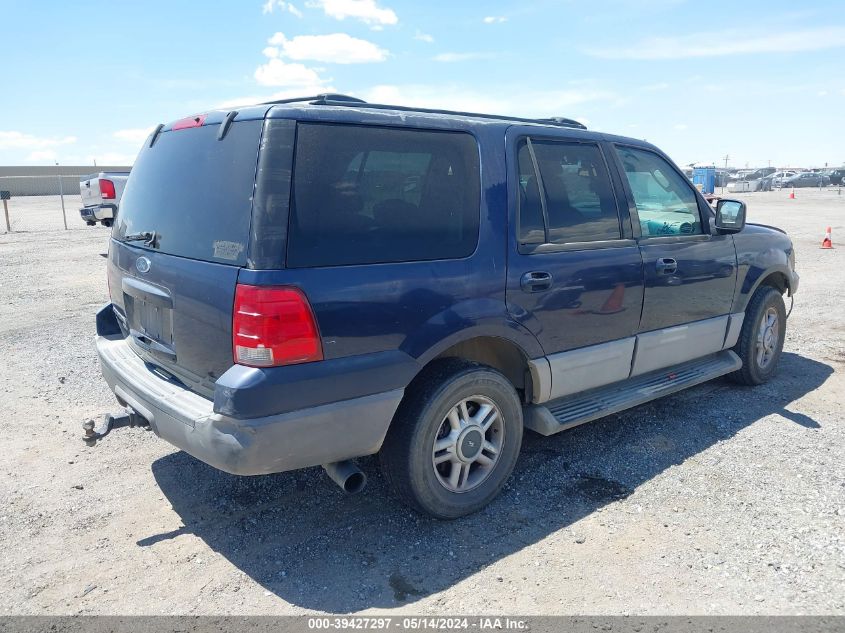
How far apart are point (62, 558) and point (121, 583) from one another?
0.42m

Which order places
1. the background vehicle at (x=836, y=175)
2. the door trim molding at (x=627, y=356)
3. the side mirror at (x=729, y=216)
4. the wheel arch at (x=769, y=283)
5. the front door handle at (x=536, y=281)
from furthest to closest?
the background vehicle at (x=836, y=175) < the wheel arch at (x=769, y=283) < the side mirror at (x=729, y=216) < the door trim molding at (x=627, y=356) < the front door handle at (x=536, y=281)

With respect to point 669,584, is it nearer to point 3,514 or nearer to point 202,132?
point 202,132

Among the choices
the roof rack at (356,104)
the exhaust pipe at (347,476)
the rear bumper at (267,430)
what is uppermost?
the roof rack at (356,104)

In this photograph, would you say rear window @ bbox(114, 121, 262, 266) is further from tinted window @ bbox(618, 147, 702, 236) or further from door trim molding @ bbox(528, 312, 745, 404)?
tinted window @ bbox(618, 147, 702, 236)

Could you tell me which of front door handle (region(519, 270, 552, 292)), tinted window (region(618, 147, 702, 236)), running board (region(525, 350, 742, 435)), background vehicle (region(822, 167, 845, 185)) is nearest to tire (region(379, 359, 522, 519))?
running board (region(525, 350, 742, 435))

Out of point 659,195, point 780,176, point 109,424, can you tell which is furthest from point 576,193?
point 780,176

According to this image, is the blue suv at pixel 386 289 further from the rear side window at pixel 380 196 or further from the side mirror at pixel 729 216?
the side mirror at pixel 729 216

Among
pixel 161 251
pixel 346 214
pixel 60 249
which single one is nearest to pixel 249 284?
pixel 346 214

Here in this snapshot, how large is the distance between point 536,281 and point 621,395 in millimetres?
1196

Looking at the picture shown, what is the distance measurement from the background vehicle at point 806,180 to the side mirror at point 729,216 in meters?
55.0

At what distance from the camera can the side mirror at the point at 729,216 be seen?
15.5 feet

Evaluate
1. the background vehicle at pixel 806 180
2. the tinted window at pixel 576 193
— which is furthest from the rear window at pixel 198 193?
the background vehicle at pixel 806 180

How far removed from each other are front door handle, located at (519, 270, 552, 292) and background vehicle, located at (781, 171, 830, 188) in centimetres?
5682

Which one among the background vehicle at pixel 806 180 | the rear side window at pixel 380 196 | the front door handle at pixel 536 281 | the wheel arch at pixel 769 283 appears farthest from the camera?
the background vehicle at pixel 806 180
